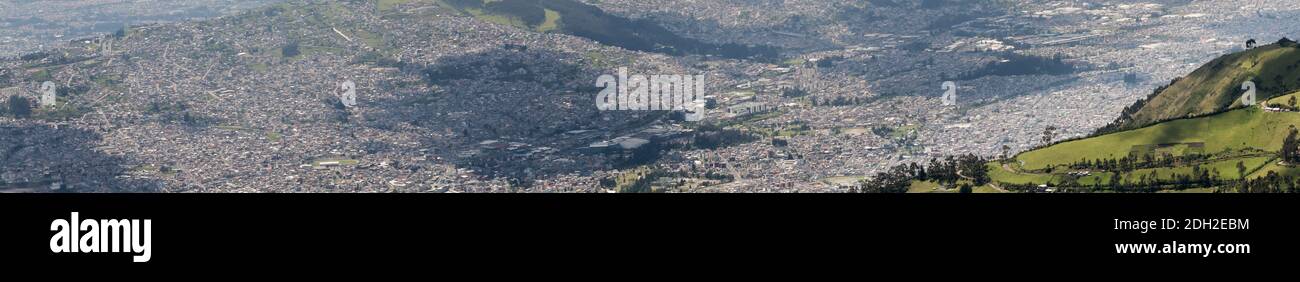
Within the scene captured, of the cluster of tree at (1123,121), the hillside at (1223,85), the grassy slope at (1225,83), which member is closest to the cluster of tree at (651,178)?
the cluster of tree at (1123,121)

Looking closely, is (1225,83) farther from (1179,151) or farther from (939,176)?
(939,176)

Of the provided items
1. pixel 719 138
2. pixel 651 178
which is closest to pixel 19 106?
pixel 651 178

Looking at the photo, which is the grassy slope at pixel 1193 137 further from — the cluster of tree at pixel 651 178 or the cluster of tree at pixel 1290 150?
the cluster of tree at pixel 651 178

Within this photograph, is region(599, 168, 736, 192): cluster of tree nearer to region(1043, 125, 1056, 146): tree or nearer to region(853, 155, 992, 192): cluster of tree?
region(853, 155, 992, 192): cluster of tree

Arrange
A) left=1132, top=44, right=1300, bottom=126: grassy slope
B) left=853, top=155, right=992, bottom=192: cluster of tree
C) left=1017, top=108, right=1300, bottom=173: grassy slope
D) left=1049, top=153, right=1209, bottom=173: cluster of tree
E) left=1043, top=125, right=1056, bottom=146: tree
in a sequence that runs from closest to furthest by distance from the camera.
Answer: left=1049, top=153, right=1209, bottom=173: cluster of tree, left=1017, top=108, right=1300, bottom=173: grassy slope, left=853, top=155, right=992, bottom=192: cluster of tree, left=1132, top=44, right=1300, bottom=126: grassy slope, left=1043, top=125, right=1056, bottom=146: tree

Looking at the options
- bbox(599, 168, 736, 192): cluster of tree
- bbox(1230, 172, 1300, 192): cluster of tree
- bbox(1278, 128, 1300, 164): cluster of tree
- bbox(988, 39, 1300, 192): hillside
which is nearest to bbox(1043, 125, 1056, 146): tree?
bbox(988, 39, 1300, 192): hillside
